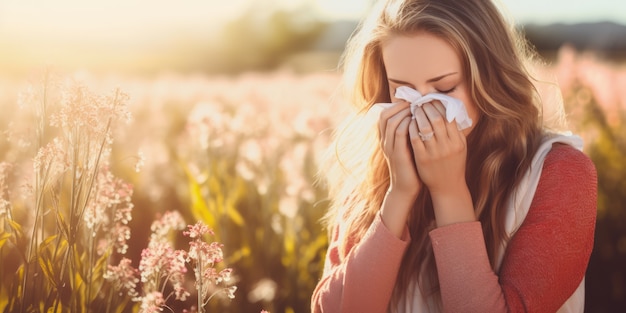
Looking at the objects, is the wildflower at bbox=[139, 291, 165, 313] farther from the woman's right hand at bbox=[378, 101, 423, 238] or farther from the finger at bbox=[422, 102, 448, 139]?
the finger at bbox=[422, 102, 448, 139]

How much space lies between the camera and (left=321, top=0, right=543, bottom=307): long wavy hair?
245 cm

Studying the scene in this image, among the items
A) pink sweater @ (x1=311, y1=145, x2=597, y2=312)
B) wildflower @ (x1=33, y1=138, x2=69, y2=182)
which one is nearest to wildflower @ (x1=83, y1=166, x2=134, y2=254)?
wildflower @ (x1=33, y1=138, x2=69, y2=182)

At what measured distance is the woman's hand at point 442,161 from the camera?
2.30 meters

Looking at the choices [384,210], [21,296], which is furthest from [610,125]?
[21,296]

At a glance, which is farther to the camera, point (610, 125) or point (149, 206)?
point (610, 125)

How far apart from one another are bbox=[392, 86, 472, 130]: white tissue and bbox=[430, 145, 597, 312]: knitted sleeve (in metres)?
0.31

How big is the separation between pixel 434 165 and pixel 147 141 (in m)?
4.40

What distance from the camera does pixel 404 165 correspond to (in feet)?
7.85

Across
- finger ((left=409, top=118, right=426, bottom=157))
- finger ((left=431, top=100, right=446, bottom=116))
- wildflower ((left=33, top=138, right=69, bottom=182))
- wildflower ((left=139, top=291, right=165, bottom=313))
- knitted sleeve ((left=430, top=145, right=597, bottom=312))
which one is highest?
wildflower ((left=33, top=138, right=69, bottom=182))

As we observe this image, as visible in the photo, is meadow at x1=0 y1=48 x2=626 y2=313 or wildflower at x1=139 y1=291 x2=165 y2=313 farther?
meadow at x1=0 y1=48 x2=626 y2=313

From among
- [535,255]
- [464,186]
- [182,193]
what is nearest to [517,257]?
[535,255]

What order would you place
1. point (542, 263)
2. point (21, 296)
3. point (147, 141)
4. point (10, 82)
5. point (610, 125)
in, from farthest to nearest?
1. point (10, 82)
2. point (610, 125)
3. point (147, 141)
4. point (542, 263)
5. point (21, 296)

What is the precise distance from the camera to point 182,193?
554 centimetres

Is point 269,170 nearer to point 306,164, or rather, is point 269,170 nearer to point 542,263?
point 306,164
